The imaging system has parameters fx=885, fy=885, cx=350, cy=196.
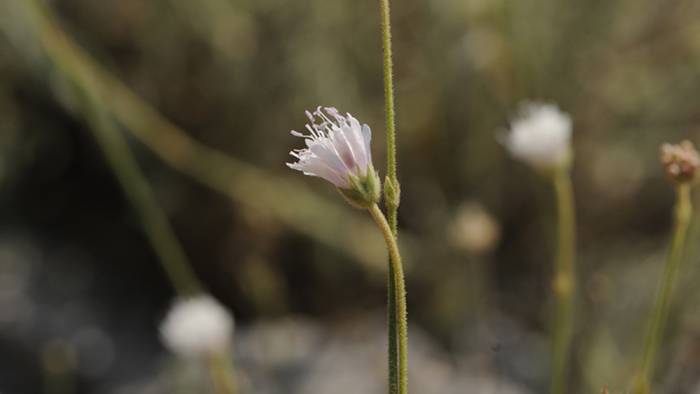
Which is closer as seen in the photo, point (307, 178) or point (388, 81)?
point (388, 81)

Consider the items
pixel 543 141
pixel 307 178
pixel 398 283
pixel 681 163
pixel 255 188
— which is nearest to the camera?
pixel 398 283

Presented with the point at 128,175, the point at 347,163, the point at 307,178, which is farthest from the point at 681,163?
the point at 307,178

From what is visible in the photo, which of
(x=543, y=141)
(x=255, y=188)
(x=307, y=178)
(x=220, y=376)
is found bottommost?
(x=220, y=376)

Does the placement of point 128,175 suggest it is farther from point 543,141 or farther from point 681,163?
point 681,163

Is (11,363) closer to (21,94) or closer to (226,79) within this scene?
(21,94)

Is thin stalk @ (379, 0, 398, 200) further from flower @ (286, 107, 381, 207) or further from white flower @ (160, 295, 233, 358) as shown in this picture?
white flower @ (160, 295, 233, 358)

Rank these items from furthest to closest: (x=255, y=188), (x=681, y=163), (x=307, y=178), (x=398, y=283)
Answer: (x=307, y=178), (x=255, y=188), (x=681, y=163), (x=398, y=283)

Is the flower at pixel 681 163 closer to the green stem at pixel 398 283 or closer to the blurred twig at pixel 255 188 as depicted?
the green stem at pixel 398 283

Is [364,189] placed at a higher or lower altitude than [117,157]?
lower
